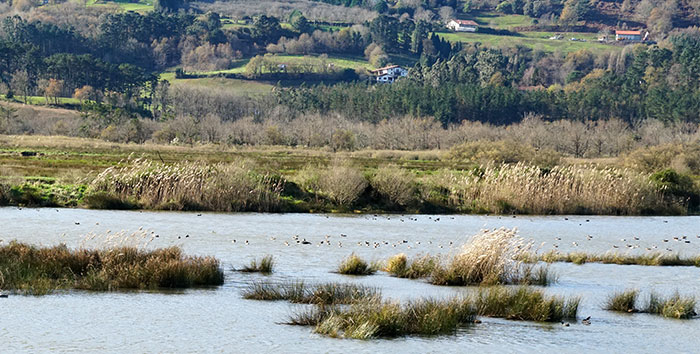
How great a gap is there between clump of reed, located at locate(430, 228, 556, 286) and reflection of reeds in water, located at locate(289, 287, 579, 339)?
216 centimetres

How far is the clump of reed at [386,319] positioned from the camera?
75.7 ft

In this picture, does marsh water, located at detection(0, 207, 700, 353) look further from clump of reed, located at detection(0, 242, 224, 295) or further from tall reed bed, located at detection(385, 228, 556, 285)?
tall reed bed, located at detection(385, 228, 556, 285)

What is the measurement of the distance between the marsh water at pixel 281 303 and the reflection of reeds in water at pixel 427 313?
1.11ft

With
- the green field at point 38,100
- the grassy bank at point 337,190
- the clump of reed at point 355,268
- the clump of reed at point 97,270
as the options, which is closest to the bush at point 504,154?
the grassy bank at point 337,190

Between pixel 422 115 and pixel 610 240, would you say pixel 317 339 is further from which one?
pixel 422 115

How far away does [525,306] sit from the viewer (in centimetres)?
2581

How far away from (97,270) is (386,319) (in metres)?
9.67

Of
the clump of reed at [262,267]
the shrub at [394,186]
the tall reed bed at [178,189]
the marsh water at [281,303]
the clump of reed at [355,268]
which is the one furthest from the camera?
the shrub at [394,186]

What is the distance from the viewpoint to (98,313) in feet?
81.2

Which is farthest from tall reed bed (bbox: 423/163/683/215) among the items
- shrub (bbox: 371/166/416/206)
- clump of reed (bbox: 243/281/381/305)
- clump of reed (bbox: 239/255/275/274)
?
clump of reed (bbox: 243/281/381/305)

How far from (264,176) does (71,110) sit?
358 feet

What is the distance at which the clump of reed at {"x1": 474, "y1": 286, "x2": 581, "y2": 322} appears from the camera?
25672 millimetres

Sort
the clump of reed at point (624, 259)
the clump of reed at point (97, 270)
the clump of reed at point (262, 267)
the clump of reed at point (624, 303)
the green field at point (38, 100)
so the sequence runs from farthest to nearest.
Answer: the green field at point (38, 100) < the clump of reed at point (624, 259) < the clump of reed at point (262, 267) < the clump of reed at point (624, 303) < the clump of reed at point (97, 270)

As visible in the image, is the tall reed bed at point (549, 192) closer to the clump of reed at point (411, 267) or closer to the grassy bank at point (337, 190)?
the grassy bank at point (337, 190)
